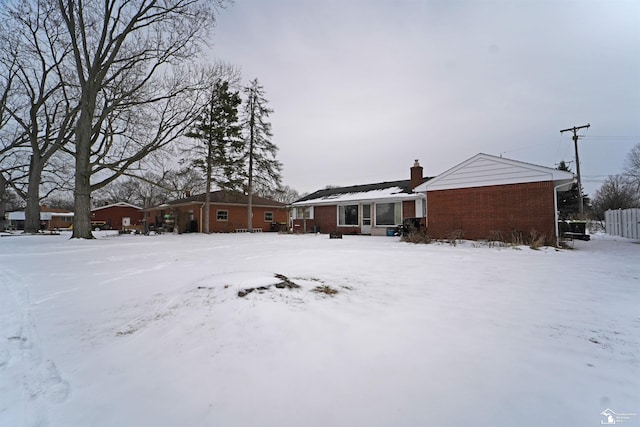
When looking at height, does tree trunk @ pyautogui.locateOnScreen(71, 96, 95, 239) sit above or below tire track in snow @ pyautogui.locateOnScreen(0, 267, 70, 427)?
above

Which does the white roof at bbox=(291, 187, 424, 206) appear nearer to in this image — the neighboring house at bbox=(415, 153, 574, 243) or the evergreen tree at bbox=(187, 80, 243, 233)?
the neighboring house at bbox=(415, 153, 574, 243)

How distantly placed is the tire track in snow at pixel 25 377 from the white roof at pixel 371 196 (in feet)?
51.8

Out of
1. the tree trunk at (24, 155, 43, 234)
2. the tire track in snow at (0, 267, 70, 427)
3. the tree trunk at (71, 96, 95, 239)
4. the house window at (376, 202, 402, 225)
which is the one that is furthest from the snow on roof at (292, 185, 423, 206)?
the tree trunk at (24, 155, 43, 234)

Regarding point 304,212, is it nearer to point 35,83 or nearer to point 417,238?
point 417,238

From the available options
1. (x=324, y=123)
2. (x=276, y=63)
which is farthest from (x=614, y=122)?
(x=276, y=63)

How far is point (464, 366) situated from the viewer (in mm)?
2215

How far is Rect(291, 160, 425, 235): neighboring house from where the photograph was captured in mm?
16969

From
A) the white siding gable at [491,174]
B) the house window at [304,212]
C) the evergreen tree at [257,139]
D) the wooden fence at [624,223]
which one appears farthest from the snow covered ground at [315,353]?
the evergreen tree at [257,139]

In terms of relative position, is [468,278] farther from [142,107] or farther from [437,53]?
[142,107]

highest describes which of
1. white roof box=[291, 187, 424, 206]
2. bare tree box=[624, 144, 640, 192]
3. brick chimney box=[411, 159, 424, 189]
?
bare tree box=[624, 144, 640, 192]

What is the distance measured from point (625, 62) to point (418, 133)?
9.62 metres

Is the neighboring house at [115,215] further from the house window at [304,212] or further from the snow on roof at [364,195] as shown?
the snow on roof at [364,195]

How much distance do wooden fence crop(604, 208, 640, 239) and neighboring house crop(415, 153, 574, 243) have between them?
5.70 meters

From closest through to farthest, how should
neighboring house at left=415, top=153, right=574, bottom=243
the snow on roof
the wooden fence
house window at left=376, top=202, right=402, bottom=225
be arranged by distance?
neighboring house at left=415, top=153, right=574, bottom=243 < the wooden fence < the snow on roof < house window at left=376, top=202, right=402, bottom=225
